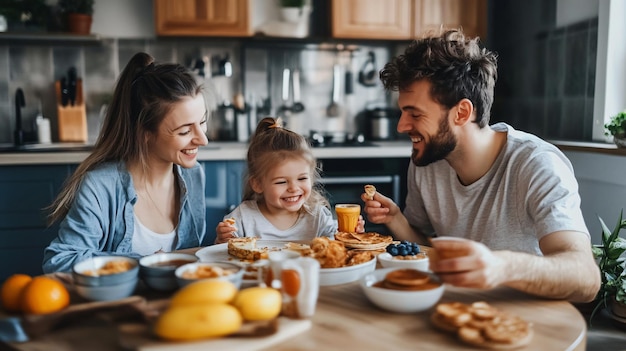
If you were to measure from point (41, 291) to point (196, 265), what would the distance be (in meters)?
0.32

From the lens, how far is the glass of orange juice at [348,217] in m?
1.81

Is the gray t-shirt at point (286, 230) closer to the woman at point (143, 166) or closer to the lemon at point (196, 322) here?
the woman at point (143, 166)

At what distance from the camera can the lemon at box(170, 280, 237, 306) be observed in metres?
1.06

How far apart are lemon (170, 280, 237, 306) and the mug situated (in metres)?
0.10

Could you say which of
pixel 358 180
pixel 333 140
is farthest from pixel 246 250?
pixel 333 140

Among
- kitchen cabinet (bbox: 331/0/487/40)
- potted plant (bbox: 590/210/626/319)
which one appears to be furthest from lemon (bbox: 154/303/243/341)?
kitchen cabinet (bbox: 331/0/487/40)

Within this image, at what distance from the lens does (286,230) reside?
6.89ft

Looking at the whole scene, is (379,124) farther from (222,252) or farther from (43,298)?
(43,298)

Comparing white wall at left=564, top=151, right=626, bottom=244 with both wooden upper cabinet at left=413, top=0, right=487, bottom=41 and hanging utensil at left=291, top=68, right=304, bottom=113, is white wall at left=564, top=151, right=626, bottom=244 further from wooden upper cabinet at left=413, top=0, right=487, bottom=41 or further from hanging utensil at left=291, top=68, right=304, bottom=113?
hanging utensil at left=291, top=68, right=304, bottom=113

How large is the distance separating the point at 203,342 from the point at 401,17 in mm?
3224

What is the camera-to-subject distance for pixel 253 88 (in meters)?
4.07

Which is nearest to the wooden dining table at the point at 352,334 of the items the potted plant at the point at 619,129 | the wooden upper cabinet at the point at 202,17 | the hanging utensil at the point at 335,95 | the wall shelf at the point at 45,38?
the potted plant at the point at 619,129

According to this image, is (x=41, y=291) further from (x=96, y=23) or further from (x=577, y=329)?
(x=96, y=23)

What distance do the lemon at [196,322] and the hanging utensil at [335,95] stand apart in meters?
3.28
